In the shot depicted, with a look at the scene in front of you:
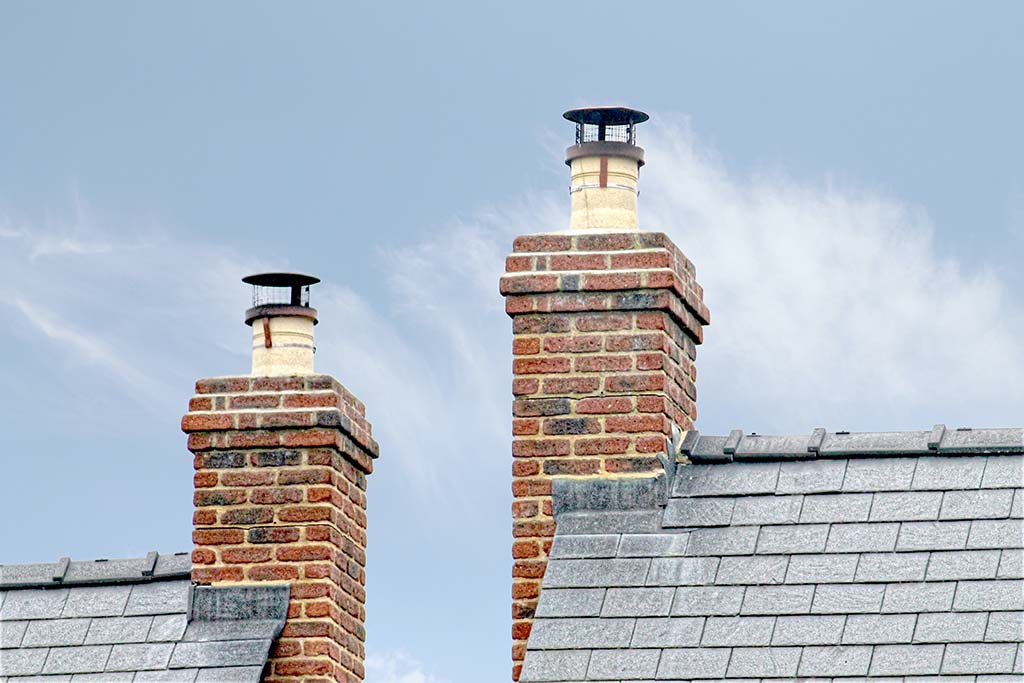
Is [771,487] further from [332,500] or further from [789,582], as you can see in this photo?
[332,500]

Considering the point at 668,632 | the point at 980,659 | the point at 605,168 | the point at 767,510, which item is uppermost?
the point at 605,168

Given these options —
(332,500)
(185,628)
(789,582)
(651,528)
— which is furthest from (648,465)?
(185,628)

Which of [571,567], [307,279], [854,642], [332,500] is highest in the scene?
[307,279]

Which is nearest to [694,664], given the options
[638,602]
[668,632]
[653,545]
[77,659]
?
[668,632]

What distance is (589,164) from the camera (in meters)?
12.5

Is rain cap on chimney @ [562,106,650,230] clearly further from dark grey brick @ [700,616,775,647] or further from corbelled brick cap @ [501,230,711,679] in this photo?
dark grey brick @ [700,616,775,647]

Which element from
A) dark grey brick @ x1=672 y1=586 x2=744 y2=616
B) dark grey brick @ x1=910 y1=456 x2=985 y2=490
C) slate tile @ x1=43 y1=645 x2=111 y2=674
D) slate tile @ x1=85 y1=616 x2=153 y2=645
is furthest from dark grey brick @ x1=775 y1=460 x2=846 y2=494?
slate tile @ x1=43 y1=645 x2=111 y2=674

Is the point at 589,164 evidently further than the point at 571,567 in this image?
Yes

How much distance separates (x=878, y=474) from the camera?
1132cm

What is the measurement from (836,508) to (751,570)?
0.60 meters

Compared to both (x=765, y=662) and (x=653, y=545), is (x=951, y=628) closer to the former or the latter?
(x=765, y=662)

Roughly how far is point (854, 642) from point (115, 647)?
432cm

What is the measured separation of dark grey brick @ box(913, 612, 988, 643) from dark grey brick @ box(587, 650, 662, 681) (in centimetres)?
128

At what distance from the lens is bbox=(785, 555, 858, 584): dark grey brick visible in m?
10.8
